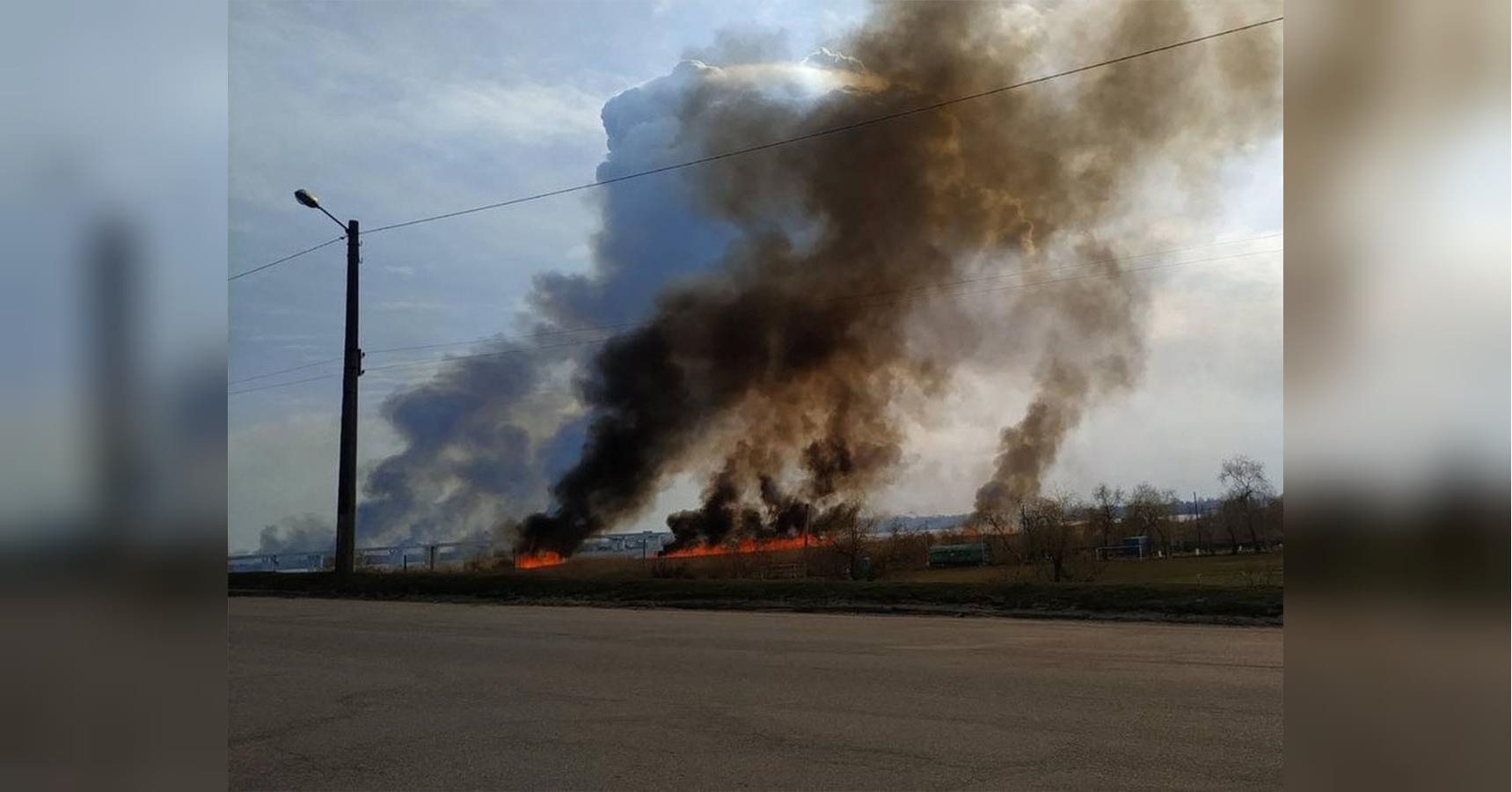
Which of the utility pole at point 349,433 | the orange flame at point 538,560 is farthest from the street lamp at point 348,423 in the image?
the orange flame at point 538,560

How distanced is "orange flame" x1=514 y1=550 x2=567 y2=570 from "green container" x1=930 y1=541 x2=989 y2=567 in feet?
21.5

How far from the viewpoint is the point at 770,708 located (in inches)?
257

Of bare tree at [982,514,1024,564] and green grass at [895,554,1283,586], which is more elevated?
bare tree at [982,514,1024,564]

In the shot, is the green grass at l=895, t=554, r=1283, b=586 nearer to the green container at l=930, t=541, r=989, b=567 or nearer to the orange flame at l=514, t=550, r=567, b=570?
the green container at l=930, t=541, r=989, b=567

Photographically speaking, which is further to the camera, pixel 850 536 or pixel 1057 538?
pixel 850 536

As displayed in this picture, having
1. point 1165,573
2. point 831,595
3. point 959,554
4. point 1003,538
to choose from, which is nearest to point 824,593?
point 831,595

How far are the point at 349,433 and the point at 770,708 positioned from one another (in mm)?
11735

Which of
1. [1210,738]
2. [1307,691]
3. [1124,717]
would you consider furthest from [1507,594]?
[1124,717]

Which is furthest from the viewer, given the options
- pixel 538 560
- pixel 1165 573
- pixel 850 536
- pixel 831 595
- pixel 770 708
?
pixel 538 560

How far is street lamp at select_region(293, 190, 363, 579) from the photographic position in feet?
54.4

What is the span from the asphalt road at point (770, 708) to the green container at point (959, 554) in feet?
17.8

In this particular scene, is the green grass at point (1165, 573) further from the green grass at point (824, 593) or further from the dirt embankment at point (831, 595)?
the dirt embankment at point (831, 595)

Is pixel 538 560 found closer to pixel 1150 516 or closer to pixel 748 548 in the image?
pixel 748 548

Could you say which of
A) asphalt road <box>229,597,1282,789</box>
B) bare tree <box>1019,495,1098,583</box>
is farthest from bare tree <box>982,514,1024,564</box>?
asphalt road <box>229,597,1282,789</box>
